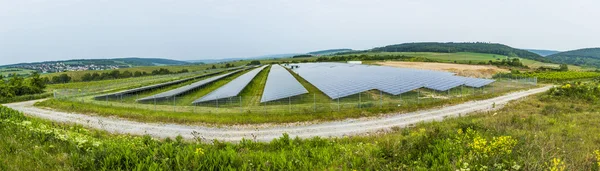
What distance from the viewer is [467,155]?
5.32 m

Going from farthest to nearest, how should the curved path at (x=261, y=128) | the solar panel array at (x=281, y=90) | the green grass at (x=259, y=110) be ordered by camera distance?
the solar panel array at (x=281, y=90)
the green grass at (x=259, y=110)
the curved path at (x=261, y=128)

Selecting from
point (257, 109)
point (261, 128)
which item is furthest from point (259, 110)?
point (261, 128)

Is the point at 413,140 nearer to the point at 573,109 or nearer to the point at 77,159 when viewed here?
the point at 77,159

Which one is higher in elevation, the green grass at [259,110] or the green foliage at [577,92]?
the green foliage at [577,92]

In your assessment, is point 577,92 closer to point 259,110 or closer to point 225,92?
point 259,110

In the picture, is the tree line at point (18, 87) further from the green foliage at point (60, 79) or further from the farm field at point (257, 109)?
the green foliage at point (60, 79)

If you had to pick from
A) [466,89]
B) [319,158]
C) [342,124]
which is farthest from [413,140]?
[466,89]

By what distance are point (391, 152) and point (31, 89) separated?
186ft

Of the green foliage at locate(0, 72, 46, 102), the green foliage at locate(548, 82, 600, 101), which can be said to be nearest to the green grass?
the green foliage at locate(548, 82, 600, 101)

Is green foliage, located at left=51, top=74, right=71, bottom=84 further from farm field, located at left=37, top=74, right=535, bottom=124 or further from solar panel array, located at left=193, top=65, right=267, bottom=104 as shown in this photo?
solar panel array, located at left=193, top=65, right=267, bottom=104

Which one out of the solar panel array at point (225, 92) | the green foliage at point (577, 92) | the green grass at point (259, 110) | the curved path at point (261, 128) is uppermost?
the solar panel array at point (225, 92)

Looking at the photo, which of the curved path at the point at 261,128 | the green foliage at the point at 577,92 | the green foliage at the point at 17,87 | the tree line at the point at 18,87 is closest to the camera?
the curved path at the point at 261,128

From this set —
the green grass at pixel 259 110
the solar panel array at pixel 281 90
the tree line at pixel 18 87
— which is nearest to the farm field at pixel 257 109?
the green grass at pixel 259 110

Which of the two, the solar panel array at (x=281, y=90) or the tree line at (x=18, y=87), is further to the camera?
the tree line at (x=18, y=87)
